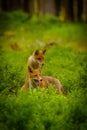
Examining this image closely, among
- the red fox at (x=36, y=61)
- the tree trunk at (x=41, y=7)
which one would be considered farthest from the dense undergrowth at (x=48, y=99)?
the tree trunk at (x=41, y=7)

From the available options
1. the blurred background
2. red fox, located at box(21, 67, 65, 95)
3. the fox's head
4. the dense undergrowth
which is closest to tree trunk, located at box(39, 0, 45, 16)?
the blurred background

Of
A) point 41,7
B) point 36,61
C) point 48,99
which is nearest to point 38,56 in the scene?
point 36,61

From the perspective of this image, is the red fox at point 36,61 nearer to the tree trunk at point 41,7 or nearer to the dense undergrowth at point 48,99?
the dense undergrowth at point 48,99

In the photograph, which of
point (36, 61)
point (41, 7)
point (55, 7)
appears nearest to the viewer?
point (36, 61)

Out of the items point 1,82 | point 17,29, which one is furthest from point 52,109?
point 17,29

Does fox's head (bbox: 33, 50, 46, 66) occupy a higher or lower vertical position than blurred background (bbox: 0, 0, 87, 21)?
higher

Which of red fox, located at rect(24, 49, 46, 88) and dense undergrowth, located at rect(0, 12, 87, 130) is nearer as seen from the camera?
dense undergrowth, located at rect(0, 12, 87, 130)

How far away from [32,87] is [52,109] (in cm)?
160

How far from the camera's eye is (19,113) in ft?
31.6

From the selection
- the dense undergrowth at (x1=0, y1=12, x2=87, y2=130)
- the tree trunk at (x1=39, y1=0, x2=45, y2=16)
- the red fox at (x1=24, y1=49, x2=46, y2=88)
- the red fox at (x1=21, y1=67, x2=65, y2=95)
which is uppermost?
the red fox at (x1=24, y1=49, x2=46, y2=88)

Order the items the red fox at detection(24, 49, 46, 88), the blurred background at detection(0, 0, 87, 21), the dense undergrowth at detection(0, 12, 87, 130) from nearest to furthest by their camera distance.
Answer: the dense undergrowth at detection(0, 12, 87, 130) → the red fox at detection(24, 49, 46, 88) → the blurred background at detection(0, 0, 87, 21)

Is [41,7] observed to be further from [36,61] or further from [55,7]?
[36,61]

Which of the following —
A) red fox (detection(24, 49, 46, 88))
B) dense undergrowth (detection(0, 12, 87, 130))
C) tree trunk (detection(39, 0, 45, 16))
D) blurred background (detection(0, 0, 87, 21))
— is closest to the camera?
dense undergrowth (detection(0, 12, 87, 130))

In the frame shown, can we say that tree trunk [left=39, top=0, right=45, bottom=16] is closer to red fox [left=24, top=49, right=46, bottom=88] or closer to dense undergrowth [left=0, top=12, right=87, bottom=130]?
dense undergrowth [left=0, top=12, right=87, bottom=130]
